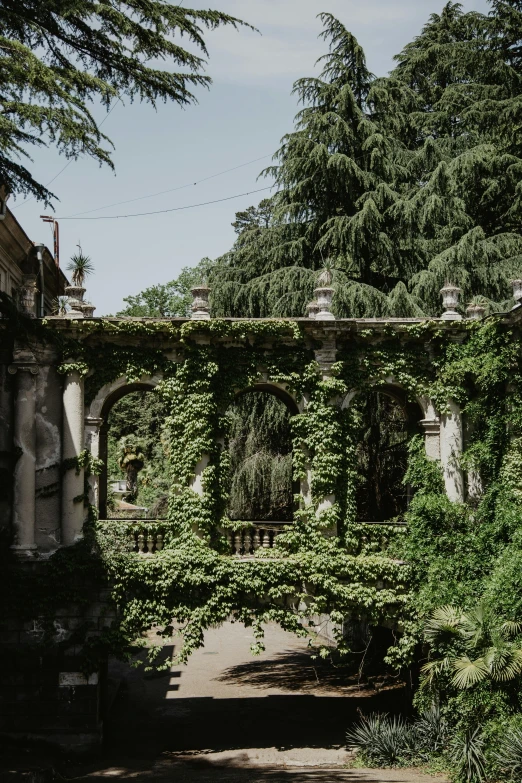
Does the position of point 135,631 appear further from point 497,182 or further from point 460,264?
point 497,182

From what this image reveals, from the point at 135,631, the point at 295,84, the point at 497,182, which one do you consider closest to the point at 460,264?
the point at 497,182

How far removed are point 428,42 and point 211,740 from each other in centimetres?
2465

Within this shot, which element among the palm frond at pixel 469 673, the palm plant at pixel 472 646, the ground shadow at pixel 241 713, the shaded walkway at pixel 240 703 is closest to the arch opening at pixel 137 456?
the shaded walkway at pixel 240 703

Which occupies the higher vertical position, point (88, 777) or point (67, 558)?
point (67, 558)

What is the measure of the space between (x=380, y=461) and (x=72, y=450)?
1033 centimetres

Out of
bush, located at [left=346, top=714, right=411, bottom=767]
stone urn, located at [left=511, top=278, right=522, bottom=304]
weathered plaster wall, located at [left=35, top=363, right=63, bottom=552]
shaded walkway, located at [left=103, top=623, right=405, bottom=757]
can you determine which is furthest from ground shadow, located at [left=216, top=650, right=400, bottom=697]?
stone urn, located at [left=511, top=278, right=522, bottom=304]

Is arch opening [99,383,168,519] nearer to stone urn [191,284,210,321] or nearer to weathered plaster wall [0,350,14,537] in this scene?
weathered plaster wall [0,350,14,537]

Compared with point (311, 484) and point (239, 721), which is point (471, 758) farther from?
point (239, 721)

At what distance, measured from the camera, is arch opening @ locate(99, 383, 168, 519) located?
3922cm

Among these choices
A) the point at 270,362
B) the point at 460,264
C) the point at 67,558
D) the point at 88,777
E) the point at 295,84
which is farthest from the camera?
the point at 295,84

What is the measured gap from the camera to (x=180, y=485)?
60.5 feet

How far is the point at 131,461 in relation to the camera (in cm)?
4288

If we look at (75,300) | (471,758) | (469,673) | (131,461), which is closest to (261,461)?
(75,300)

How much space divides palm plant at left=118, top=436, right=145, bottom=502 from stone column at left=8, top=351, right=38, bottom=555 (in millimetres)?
24773
